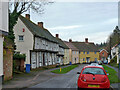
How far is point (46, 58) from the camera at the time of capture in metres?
36.5

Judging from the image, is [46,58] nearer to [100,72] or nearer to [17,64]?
[17,64]

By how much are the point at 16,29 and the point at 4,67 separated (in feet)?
51.0

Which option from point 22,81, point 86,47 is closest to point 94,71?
point 22,81

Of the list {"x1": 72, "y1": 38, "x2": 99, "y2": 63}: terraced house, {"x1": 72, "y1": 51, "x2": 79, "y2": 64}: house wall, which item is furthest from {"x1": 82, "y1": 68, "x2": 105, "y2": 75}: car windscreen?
{"x1": 72, "y1": 38, "x2": 99, "y2": 63}: terraced house

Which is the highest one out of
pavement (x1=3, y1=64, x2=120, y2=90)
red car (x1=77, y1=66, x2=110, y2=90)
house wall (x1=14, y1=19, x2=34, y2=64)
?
house wall (x1=14, y1=19, x2=34, y2=64)

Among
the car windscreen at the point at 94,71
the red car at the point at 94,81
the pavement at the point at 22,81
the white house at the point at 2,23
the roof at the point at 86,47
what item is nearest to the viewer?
the red car at the point at 94,81

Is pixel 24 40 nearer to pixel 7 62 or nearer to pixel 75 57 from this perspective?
pixel 7 62

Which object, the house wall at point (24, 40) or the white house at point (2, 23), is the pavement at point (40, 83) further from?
the house wall at point (24, 40)

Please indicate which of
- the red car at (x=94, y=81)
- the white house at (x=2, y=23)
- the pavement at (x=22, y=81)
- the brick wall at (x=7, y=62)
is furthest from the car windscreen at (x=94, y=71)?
the brick wall at (x=7, y=62)

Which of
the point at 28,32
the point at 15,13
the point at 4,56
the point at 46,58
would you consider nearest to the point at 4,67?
the point at 4,56

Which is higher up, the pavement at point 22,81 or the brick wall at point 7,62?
the brick wall at point 7,62

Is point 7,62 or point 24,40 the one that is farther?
point 24,40

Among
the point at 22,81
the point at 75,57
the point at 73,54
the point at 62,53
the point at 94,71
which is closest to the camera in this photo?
the point at 94,71

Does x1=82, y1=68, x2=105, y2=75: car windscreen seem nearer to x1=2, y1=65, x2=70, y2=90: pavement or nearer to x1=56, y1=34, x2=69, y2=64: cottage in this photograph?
x1=2, y1=65, x2=70, y2=90: pavement
